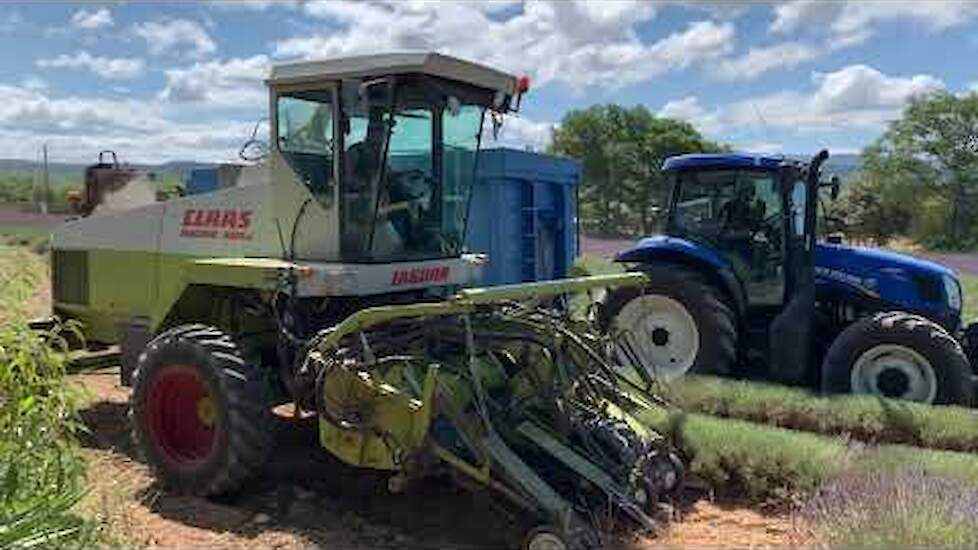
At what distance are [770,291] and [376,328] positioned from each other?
15.2ft

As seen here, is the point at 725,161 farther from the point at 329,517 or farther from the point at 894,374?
the point at 329,517

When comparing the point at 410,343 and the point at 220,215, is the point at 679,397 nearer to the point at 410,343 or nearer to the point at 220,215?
the point at 410,343

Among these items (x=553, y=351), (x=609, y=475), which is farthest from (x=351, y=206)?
(x=609, y=475)

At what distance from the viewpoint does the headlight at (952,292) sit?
9.80 m

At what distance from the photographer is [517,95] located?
788 centimetres

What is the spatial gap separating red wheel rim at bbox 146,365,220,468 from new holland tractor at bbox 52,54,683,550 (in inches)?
0.5

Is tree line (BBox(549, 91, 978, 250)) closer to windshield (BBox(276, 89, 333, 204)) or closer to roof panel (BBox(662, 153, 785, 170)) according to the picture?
roof panel (BBox(662, 153, 785, 170))

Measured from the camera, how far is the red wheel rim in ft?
23.0

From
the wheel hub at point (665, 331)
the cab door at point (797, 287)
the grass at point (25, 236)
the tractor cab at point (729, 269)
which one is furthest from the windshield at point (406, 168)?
the grass at point (25, 236)

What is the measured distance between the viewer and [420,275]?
7.73 m

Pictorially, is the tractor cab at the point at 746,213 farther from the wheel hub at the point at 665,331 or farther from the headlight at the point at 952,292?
the headlight at the point at 952,292

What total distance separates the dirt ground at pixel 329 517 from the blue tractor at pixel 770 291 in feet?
9.87

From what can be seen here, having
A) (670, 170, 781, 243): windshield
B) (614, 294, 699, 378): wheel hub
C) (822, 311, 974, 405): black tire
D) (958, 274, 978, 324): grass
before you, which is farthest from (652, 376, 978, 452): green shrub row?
(958, 274, 978, 324): grass

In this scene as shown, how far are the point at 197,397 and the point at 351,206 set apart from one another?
5.11 feet
